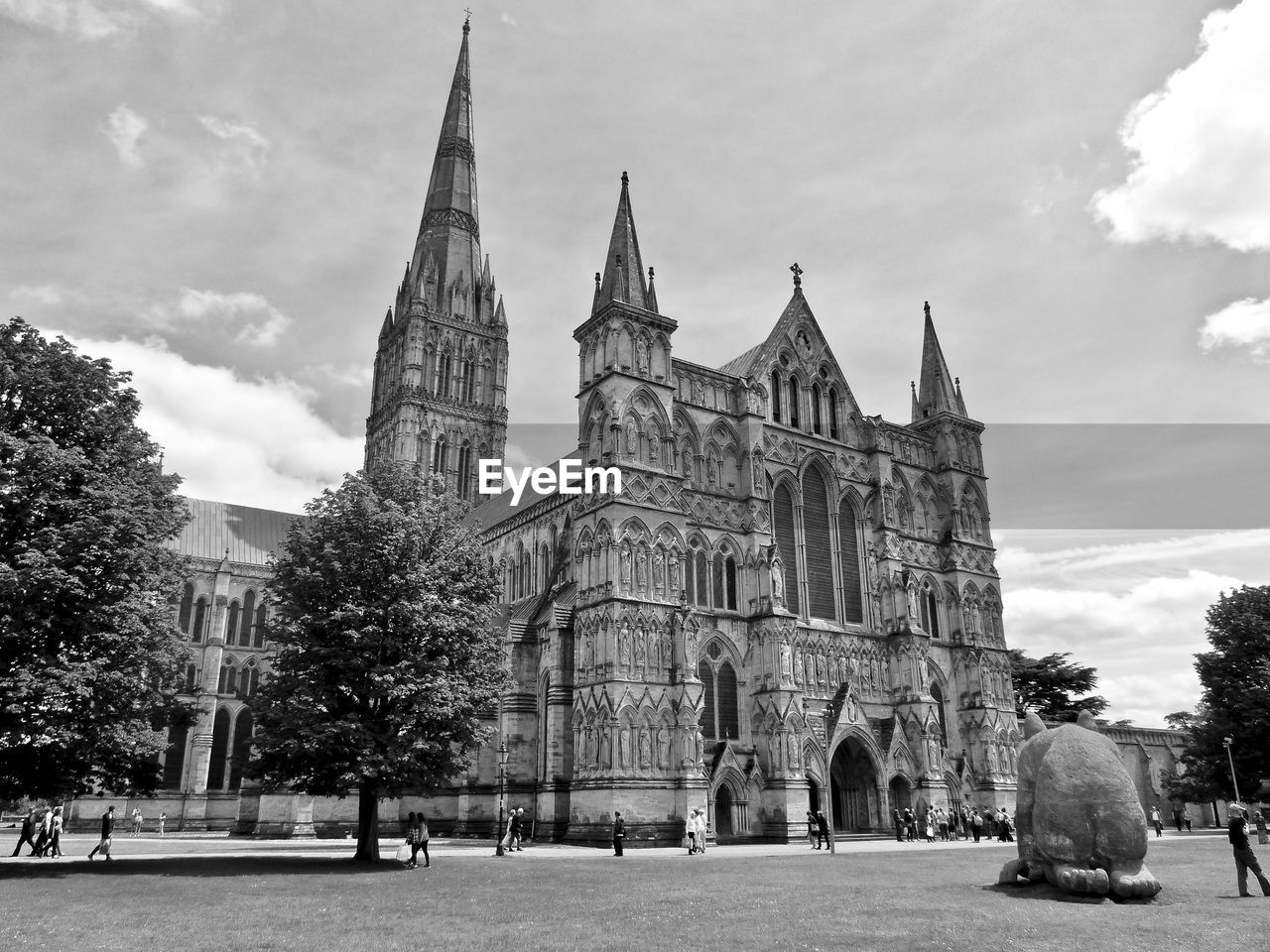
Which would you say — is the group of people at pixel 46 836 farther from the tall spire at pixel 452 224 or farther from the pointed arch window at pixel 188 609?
the tall spire at pixel 452 224

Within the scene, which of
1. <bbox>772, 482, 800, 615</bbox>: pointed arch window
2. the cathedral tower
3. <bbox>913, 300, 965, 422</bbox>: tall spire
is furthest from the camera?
the cathedral tower

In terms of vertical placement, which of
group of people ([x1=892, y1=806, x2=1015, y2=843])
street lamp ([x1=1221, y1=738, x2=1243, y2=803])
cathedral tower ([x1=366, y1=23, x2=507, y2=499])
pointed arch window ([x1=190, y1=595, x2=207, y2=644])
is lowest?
group of people ([x1=892, y1=806, x2=1015, y2=843])

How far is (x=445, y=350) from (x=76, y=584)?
61.4 metres

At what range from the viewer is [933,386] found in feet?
188

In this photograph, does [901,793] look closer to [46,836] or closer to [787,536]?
[787,536]

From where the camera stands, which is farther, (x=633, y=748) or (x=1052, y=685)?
(x=1052, y=685)

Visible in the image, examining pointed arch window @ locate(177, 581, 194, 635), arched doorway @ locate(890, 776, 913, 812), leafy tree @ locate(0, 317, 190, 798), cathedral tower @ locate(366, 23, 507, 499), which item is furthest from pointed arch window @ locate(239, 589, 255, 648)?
arched doorway @ locate(890, 776, 913, 812)

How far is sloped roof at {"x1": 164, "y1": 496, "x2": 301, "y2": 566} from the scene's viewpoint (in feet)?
227

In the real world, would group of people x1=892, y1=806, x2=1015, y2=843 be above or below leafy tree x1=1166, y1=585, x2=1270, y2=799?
below

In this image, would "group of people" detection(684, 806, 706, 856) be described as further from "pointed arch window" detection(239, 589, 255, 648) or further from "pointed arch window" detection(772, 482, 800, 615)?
"pointed arch window" detection(239, 589, 255, 648)

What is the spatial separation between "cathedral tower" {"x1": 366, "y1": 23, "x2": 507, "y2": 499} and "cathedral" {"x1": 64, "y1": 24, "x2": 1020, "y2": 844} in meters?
22.8

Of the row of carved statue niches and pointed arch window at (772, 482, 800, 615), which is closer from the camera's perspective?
the row of carved statue niches

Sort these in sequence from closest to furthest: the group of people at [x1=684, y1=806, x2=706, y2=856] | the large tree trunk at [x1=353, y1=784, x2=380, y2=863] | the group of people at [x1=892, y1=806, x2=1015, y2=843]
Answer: the large tree trunk at [x1=353, y1=784, x2=380, y2=863] < the group of people at [x1=684, y1=806, x2=706, y2=856] < the group of people at [x1=892, y1=806, x2=1015, y2=843]

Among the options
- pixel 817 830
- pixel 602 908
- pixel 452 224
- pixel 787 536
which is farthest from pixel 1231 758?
pixel 452 224
